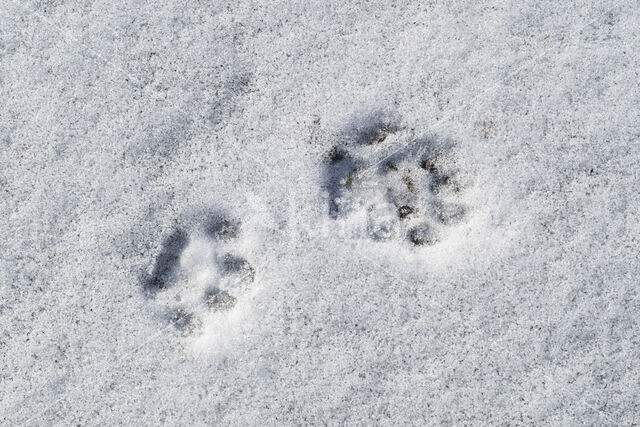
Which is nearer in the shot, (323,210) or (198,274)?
(198,274)

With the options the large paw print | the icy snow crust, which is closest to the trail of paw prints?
the icy snow crust

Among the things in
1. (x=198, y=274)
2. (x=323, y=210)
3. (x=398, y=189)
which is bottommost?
(x=398, y=189)

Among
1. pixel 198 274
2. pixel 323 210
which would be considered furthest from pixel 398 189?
pixel 198 274

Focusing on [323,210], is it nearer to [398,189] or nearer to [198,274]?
[398,189]

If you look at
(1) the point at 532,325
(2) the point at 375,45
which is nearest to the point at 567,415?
(1) the point at 532,325

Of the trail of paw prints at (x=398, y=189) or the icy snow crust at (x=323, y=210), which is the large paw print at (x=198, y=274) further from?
the trail of paw prints at (x=398, y=189)

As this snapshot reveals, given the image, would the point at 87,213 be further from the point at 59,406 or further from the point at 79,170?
the point at 59,406

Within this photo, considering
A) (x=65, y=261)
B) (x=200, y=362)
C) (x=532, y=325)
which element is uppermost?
(x=65, y=261)
